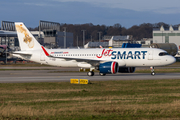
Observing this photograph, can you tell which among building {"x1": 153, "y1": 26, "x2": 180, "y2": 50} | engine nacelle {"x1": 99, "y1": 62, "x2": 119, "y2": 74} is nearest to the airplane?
engine nacelle {"x1": 99, "y1": 62, "x2": 119, "y2": 74}

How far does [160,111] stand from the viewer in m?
13.9

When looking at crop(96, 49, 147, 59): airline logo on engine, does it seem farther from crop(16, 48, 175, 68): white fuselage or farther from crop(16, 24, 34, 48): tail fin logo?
crop(16, 24, 34, 48): tail fin logo

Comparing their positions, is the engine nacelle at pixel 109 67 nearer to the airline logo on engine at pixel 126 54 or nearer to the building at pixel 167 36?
the airline logo on engine at pixel 126 54

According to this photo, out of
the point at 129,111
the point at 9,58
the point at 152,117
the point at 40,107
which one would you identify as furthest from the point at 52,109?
the point at 9,58

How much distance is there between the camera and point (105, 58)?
1609 inches

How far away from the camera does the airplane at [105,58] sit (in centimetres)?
3909

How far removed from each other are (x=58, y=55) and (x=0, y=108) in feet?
96.8

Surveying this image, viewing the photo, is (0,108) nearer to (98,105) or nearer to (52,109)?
(52,109)

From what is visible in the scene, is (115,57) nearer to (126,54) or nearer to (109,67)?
(126,54)

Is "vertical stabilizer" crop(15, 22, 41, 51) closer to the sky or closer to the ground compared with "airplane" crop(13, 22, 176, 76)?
closer to the sky

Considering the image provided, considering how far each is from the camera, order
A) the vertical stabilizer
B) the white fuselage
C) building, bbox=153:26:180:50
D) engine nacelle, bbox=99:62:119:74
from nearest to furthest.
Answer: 1. engine nacelle, bbox=99:62:119:74
2. the white fuselage
3. the vertical stabilizer
4. building, bbox=153:26:180:50

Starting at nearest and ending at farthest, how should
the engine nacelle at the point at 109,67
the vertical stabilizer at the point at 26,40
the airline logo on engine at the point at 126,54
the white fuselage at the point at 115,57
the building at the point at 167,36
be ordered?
1. the engine nacelle at the point at 109,67
2. the white fuselage at the point at 115,57
3. the airline logo on engine at the point at 126,54
4. the vertical stabilizer at the point at 26,40
5. the building at the point at 167,36

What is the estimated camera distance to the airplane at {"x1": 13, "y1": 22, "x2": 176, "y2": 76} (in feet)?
128

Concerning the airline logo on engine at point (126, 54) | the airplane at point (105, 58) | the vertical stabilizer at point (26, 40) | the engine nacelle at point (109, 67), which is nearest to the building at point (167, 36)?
the airplane at point (105, 58)
